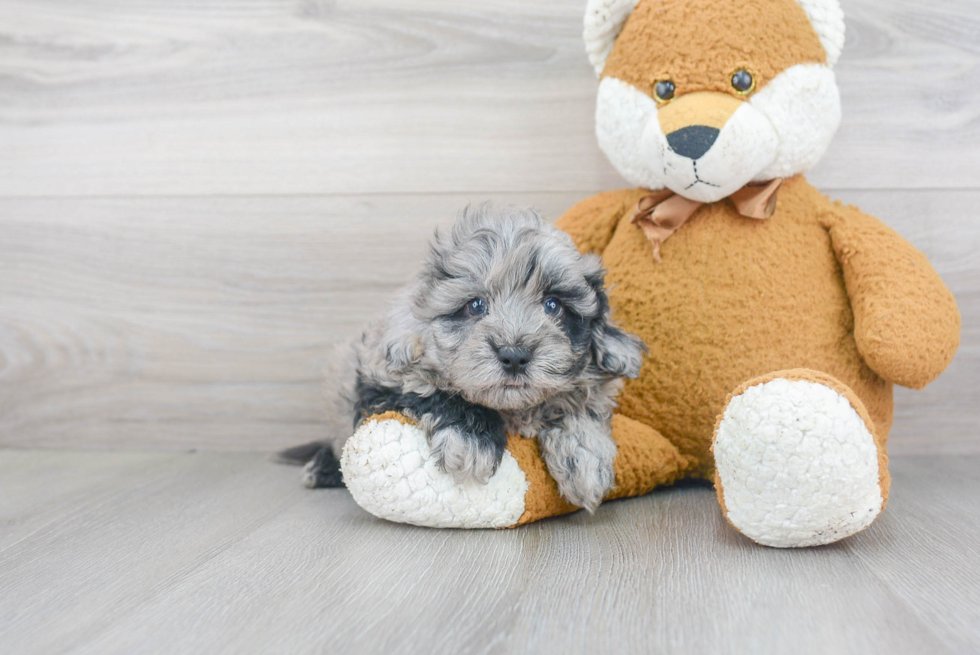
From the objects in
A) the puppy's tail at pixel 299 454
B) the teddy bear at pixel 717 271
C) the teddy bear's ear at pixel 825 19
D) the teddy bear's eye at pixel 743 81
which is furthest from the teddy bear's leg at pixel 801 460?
the puppy's tail at pixel 299 454

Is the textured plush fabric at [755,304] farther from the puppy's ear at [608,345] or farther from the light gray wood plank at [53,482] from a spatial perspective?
the light gray wood plank at [53,482]

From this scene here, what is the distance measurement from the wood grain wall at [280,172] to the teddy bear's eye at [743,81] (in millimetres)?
467

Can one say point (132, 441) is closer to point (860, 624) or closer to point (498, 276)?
point (498, 276)

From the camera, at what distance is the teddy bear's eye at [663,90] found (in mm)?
1261

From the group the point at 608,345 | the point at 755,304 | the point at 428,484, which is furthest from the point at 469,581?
the point at 755,304

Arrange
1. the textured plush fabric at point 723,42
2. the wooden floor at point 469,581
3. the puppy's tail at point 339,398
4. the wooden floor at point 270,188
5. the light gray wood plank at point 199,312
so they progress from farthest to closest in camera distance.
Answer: the light gray wood plank at point 199,312 → the wooden floor at point 270,188 → the puppy's tail at point 339,398 → the textured plush fabric at point 723,42 → the wooden floor at point 469,581

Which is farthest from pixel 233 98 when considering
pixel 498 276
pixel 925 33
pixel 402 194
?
pixel 925 33

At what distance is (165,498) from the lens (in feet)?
4.65

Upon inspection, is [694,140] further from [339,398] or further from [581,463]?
[339,398]

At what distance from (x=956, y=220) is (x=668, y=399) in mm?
831

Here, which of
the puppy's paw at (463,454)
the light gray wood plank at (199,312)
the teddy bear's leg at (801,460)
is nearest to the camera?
the teddy bear's leg at (801,460)

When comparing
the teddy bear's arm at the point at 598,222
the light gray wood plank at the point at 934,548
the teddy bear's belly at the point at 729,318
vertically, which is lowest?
the light gray wood plank at the point at 934,548

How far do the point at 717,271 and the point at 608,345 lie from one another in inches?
10.8

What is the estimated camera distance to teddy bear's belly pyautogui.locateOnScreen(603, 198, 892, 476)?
4.15 feet
